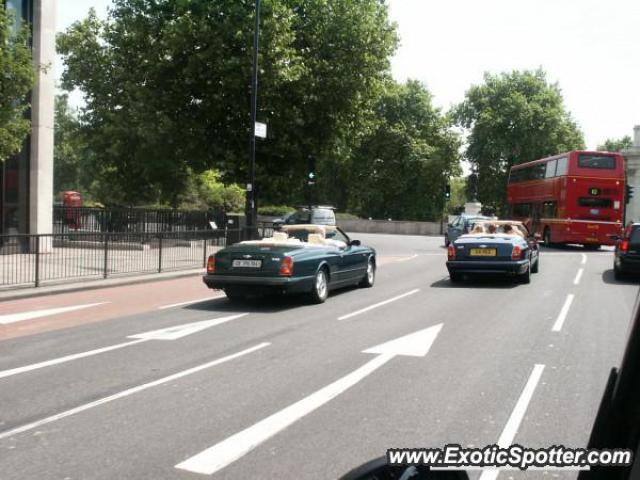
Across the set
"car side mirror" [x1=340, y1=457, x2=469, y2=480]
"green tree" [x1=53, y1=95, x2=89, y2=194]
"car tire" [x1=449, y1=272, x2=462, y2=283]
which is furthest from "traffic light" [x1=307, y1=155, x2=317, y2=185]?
"green tree" [x1=53, y1=95, x2=89, y2=194]

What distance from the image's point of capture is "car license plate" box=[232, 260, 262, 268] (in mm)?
10805

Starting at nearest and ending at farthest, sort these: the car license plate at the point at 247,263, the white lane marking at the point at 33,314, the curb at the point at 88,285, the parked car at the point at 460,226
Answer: the white lane marking at the point at 33,314 < the car license plate at the point at 247,263 < the curb at the point at 88,285 < the parked car at the point at 460,226

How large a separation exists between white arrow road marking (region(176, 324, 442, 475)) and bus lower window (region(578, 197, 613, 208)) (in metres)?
23.0

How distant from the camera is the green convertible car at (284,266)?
10.7 metres

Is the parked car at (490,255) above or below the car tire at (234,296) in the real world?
above

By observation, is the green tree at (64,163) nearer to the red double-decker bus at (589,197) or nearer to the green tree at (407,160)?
the green tree at (407,160)

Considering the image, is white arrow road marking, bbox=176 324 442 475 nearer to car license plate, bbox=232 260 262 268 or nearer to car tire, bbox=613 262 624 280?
car license plate, bbox=232 260 262 268

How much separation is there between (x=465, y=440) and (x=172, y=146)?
2596 cm

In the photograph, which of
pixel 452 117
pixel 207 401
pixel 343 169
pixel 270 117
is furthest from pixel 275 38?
pixel 452 117

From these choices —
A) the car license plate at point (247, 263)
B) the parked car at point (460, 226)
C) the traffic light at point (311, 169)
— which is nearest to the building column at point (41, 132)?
the traffic light at point (311, 169)

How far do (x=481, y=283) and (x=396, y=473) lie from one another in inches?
558

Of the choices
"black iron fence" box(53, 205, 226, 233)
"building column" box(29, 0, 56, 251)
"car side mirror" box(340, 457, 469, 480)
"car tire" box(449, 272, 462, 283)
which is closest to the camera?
"car side mirror" box(340, 457, 469, 480)

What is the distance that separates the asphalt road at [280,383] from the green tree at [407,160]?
50.5 m

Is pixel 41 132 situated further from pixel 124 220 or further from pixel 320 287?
pixel 320 287
